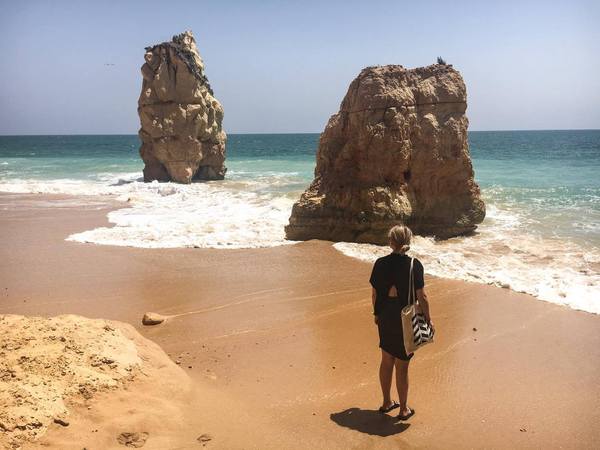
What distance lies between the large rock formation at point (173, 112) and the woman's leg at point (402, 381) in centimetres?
2199

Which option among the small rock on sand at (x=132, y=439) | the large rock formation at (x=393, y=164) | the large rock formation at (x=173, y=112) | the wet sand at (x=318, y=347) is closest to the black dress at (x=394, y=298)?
the wet sand at (x=318, y=347)

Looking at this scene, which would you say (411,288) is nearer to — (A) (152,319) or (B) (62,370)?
(B) (62,370)

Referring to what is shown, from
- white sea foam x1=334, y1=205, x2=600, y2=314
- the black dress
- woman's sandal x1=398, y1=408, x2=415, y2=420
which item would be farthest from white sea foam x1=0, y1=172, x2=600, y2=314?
the black dress

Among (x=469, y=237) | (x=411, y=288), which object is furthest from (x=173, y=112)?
(x=411, y=288)

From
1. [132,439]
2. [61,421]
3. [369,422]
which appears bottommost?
Result: [369,422]

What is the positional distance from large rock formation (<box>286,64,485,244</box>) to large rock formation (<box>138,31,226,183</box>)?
1473cm

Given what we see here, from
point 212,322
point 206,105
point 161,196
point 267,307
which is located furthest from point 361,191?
point 206,105

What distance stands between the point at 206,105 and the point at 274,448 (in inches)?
944

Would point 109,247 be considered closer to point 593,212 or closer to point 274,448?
point 274,448

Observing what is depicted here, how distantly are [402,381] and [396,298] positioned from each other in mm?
668

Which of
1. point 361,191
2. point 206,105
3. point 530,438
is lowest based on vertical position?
point 530,438

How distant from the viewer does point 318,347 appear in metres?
5.28

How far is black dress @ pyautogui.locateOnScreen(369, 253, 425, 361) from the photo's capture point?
369cm

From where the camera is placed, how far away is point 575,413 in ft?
13.1
